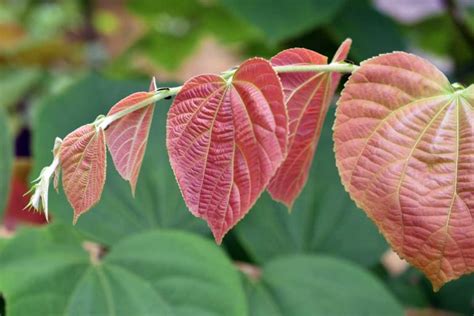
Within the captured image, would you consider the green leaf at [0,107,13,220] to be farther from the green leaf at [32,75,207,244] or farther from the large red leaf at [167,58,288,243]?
the large red leaf at [167,58,288,243]

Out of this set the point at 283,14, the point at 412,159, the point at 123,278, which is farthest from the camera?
the point at 283,14

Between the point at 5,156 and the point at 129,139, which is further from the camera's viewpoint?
the point at 5,156

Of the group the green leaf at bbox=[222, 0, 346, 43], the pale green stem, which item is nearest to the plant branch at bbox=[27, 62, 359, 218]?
the pale green stem

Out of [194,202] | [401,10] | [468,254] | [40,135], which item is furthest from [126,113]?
[401,10]

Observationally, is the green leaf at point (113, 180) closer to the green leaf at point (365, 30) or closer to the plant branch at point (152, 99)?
the plant branch at point (152, 99)

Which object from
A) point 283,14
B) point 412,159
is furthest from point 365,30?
point 412,159

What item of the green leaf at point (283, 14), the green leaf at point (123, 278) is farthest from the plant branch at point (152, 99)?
the green leaf at point (283, 14)

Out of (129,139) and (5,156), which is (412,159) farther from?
(5,156)
